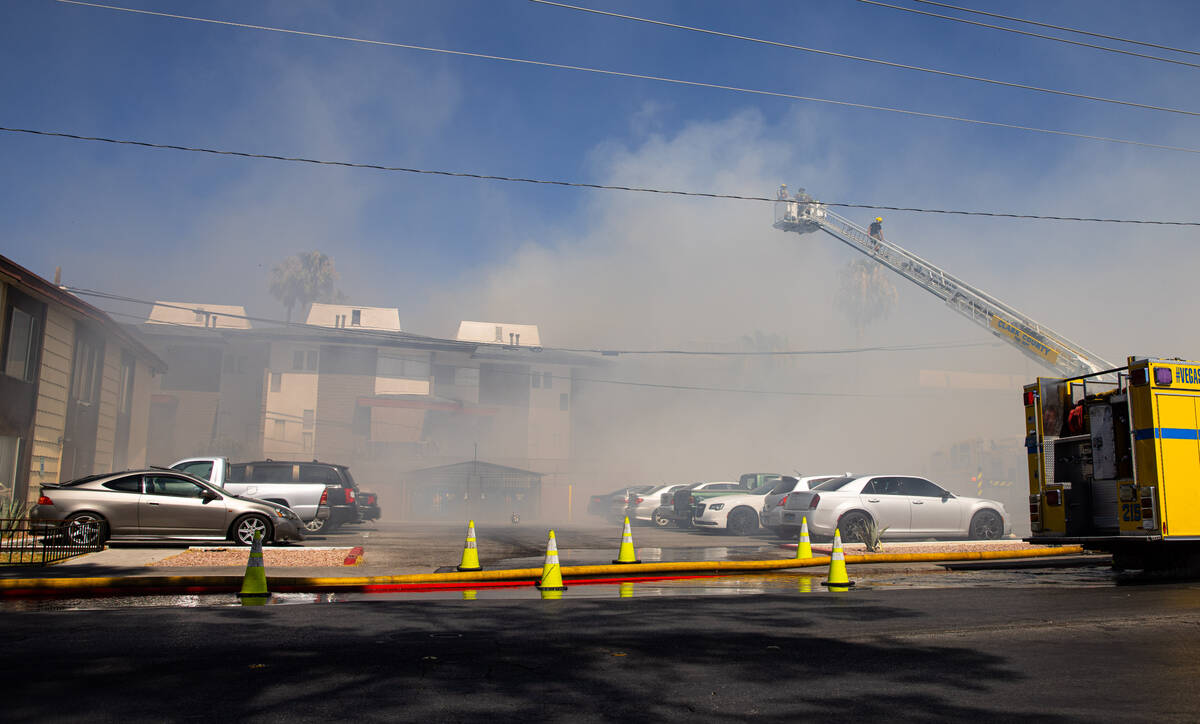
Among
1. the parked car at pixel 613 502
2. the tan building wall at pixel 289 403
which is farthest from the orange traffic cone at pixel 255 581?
the tan building wall at pixel 289 403

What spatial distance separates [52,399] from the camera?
23.2m

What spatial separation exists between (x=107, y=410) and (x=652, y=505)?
58.1ft

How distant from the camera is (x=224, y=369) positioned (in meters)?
50.0

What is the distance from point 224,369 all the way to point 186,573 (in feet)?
139

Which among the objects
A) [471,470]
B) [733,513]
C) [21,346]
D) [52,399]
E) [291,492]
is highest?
[21,346]

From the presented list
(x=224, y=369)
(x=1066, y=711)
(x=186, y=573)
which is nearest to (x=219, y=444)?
(x=224, y=369)

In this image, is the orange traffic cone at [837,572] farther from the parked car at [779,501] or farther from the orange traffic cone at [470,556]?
the parked car at [779,501]

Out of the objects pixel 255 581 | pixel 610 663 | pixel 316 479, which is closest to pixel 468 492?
pixel 316 479

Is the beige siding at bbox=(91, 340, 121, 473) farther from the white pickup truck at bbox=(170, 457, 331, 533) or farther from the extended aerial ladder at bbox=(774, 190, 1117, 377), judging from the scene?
the extended aerial ladder at bbox=(774, 190, 1117, 377)

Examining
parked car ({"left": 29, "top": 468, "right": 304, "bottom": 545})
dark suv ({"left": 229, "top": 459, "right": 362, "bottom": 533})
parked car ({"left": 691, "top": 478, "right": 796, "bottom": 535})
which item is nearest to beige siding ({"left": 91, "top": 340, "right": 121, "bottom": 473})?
dark suv ({"left": 229, "top": 459, "right": 362, "bottom": 533})

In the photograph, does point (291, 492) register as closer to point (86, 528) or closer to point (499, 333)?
point (86, 528)

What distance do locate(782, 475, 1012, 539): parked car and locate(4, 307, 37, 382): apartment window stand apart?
1791cm

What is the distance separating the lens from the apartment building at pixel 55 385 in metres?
20.5

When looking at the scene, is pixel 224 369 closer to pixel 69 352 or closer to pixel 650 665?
pixel 69 352
